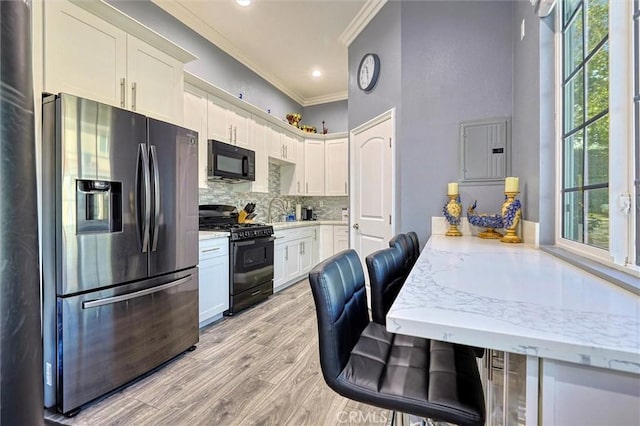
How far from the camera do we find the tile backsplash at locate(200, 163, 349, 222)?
3535 millimetres

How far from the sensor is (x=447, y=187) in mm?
2502

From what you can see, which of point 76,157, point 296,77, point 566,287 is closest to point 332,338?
point 566,287

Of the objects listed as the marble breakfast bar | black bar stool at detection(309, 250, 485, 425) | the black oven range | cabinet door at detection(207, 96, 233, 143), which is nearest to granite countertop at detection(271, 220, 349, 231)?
the black oven range

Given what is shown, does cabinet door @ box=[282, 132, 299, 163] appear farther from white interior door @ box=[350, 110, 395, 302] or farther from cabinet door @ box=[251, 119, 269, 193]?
white interior door @ box=[350, 110, 395, 302]

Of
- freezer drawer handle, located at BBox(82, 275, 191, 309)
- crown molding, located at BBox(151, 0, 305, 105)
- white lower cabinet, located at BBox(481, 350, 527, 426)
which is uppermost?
crown molding, located at BBox(151, 0, 305, 105)

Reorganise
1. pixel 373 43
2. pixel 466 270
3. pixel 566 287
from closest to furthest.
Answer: pixel 566 287
pixel 466 270
pixel 373 43

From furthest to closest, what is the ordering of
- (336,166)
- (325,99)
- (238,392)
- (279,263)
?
(325,99), (336,166), (279,263), (238,392)

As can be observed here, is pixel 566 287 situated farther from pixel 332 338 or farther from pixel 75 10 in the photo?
pixel 75 10

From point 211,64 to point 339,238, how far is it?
3025 mm

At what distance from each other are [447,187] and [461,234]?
41 centimetres

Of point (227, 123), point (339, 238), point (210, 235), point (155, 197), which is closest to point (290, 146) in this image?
point (227, 123)

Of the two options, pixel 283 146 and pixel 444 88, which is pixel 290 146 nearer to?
pixel 283 146

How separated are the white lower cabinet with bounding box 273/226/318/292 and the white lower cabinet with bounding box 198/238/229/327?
92 centimetres

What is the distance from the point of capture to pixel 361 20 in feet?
10.4
